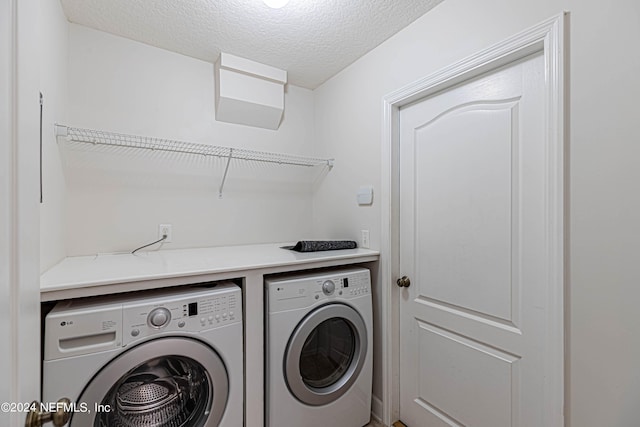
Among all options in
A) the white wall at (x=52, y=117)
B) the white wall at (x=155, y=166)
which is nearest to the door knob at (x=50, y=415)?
the white wall at (x=52, y=117)

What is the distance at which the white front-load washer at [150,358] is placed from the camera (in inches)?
42.4

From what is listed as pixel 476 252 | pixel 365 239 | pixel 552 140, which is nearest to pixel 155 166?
pixel 365 239

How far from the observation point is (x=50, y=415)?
22.6 inches

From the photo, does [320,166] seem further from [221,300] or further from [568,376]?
[568,376]

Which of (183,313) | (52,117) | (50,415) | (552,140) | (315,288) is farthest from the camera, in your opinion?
(315,288)

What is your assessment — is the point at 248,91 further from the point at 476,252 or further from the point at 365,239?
the point at 476,252

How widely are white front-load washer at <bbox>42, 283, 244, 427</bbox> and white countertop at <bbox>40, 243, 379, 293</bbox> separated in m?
0.10

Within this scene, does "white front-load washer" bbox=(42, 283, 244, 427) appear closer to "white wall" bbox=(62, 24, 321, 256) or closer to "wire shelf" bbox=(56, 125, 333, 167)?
"white wall" bbox=(62, 24, 321, 256)

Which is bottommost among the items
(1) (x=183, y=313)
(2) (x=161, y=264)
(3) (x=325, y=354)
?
(3) (x=325, y=354)

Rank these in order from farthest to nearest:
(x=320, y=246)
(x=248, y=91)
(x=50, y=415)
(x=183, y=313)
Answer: (x=248, y=91) < (x=320, y=246) < (x=183, y=313) < (x=50, y=415)

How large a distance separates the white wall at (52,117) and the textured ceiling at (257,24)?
0.80 ft

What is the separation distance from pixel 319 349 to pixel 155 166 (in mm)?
1569

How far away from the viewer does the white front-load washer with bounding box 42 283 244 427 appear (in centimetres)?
108

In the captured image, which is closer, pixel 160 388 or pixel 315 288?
pixel 160 388
